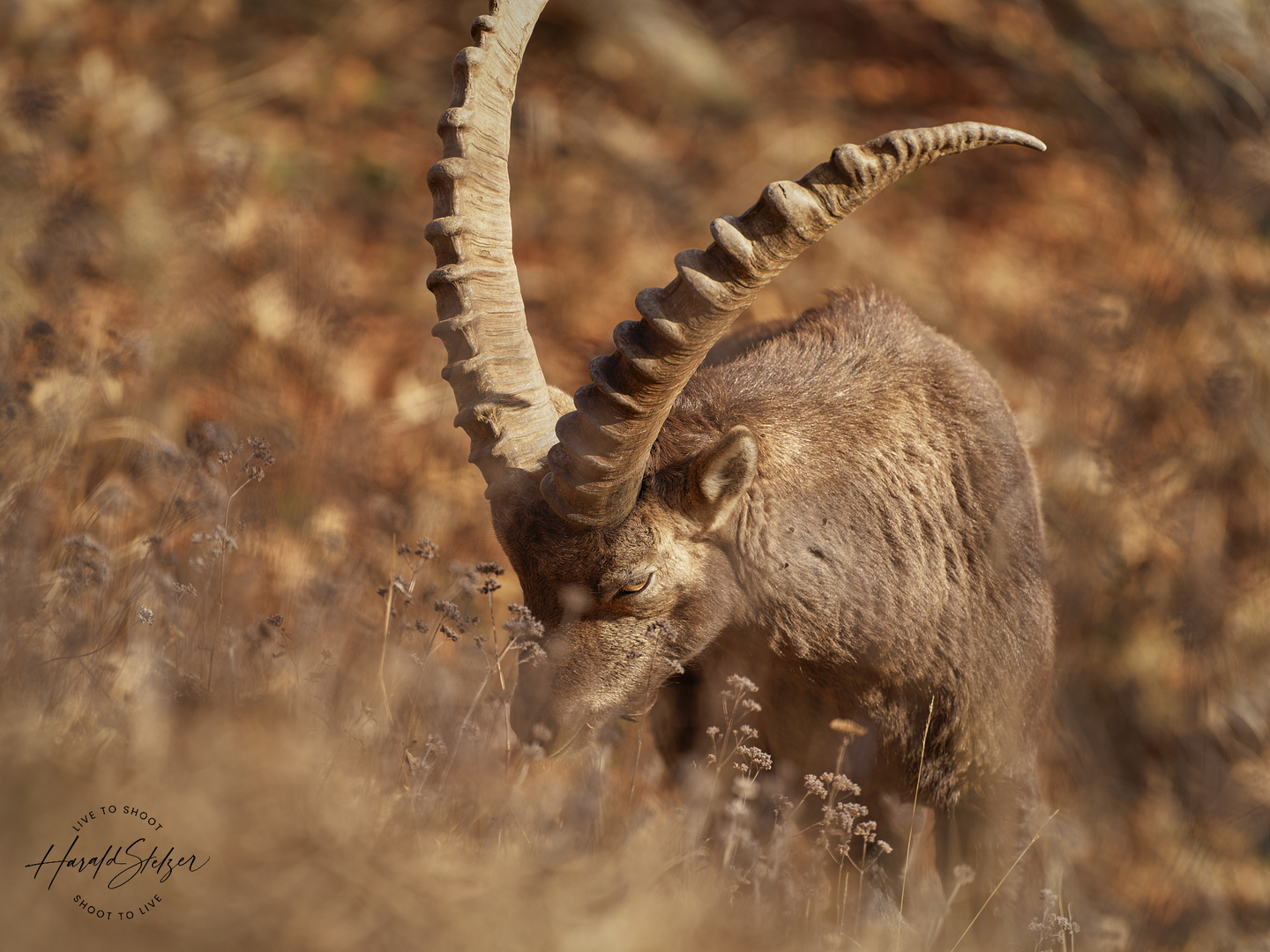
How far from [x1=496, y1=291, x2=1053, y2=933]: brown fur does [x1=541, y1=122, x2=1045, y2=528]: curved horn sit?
0.88 ft

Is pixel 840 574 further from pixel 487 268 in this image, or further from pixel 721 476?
pixel 487 268

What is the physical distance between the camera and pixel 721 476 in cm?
346

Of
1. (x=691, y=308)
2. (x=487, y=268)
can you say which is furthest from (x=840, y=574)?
(x=487, y=268)

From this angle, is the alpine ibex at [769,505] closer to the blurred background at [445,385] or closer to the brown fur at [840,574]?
the brown fur at [840,574]

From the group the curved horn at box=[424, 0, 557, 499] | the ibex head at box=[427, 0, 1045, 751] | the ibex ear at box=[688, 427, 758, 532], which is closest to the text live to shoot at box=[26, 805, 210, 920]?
the ibex head at box=[427, 0, 1045, 751]

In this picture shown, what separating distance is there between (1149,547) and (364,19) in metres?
8.06

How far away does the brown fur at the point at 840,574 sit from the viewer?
11.6 feet

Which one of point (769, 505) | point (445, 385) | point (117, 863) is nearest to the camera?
point (117, 863)

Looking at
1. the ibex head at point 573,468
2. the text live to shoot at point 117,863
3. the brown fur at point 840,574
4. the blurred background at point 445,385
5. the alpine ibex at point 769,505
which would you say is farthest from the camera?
the brown fur at point 840,574

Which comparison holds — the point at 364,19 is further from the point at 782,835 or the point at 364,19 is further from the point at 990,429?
the point at 782,835

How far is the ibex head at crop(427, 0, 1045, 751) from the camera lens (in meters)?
3.27

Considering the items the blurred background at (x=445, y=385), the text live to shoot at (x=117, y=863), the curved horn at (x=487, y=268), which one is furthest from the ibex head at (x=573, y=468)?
the text live to shoot at (x=117, y=863)

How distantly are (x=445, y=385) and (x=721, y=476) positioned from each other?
5.13 m

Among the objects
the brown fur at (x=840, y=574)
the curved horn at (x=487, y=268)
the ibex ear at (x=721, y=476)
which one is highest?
the curved horn at (x=487, y=268)
